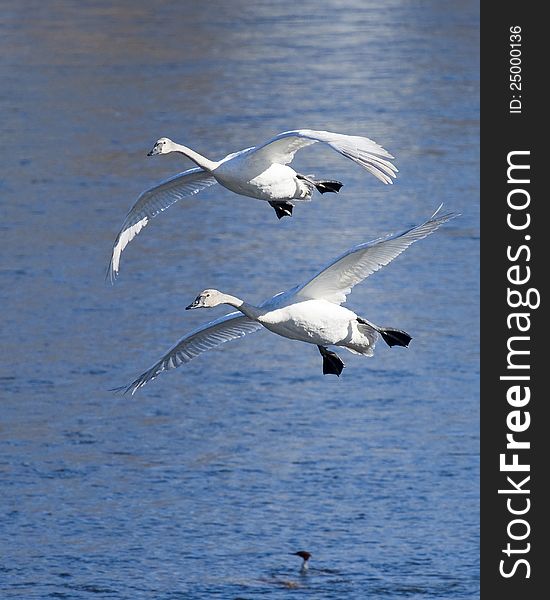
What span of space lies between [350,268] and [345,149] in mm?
2029

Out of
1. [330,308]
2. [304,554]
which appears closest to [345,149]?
[330,308]

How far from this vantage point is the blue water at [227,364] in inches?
890

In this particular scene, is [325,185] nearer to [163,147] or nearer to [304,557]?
[163,147]

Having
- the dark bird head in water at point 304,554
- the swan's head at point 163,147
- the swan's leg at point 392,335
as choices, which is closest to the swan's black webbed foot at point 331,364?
the swan's leg at point 392,335

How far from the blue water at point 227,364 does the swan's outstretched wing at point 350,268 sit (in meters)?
7.47

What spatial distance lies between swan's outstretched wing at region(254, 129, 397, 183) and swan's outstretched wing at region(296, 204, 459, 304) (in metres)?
0.98

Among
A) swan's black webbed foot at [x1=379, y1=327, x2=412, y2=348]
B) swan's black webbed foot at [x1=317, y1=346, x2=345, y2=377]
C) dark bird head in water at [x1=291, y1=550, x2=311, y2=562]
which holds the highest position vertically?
dark bird head in water at [x1=291, y1=550, x2=311, y2=562]

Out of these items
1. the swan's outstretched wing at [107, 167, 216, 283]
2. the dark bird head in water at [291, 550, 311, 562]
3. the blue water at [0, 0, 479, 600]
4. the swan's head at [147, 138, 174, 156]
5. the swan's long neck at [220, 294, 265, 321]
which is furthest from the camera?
the blue water at [0, 0, 479, 600]

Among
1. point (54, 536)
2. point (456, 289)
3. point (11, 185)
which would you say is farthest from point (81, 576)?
point (11, 185)

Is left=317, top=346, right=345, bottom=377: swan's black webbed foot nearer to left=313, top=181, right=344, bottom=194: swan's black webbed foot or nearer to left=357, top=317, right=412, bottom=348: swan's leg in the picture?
left=357, top=317, right=412, bottom=348: swan's leg

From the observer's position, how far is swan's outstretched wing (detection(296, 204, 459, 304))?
1409cm

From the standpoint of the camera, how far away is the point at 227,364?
2938 centimetres

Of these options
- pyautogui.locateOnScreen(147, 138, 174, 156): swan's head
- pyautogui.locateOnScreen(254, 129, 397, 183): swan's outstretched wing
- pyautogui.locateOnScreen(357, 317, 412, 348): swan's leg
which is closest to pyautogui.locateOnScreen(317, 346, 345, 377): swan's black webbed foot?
pyautogui.locateOnScreen(357, 317, 412, 348): swan's leg

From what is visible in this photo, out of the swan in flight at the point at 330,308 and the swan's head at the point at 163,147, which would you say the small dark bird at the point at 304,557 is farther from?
the swan's head at the point at 163,147
